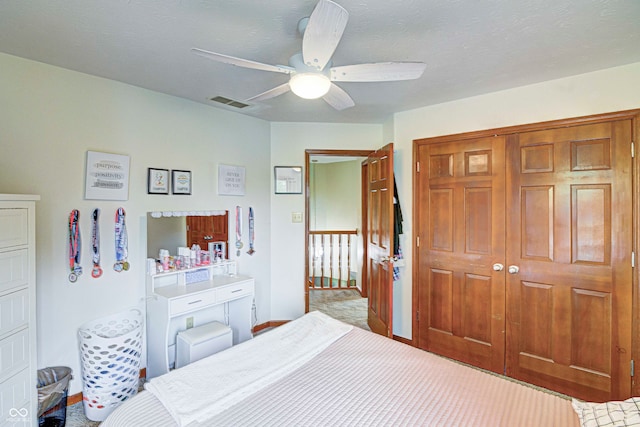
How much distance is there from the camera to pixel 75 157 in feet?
7.43

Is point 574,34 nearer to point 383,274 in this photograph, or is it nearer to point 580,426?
point 580,426

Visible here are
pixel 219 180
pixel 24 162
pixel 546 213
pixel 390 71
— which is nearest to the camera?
pixel 390 71

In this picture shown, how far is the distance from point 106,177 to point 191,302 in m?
1.16

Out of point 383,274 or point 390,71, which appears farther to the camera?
point 383,274

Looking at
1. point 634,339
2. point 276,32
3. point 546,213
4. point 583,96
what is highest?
point 276,32

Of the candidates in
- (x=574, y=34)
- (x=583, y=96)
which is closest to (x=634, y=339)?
(x=583, y=96)

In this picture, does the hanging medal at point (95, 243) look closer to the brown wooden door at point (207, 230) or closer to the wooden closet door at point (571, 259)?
the brown wooden door at point (207, 230)

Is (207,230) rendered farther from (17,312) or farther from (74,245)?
(17,312)

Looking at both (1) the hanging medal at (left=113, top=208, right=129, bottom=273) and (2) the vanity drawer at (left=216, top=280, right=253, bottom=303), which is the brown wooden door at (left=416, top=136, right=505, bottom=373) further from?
(1) the hanging medal at (left=113, top=208, right=129, bottom=273)

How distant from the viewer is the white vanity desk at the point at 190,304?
2451 mm

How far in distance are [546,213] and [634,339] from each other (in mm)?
983

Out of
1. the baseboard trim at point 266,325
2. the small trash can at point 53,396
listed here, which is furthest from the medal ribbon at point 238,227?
the small trash can at point 53,396

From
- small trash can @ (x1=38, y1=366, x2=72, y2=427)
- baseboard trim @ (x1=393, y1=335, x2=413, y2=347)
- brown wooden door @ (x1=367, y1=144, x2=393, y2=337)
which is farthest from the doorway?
small trash can @ (x1=38, y1=366, x2=72, y2=427)

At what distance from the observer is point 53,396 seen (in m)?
2.00
